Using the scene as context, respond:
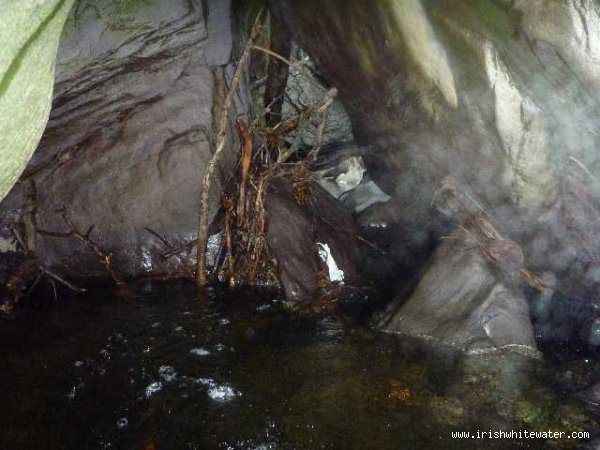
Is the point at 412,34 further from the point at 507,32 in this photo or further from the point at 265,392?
the point at 265,392

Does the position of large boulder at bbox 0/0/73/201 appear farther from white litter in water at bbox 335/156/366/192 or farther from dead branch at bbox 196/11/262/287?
white litter in water at bbox 335/156/366/192

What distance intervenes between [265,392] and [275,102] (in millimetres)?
3468

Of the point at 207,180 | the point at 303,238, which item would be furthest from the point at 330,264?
the point at 207,180

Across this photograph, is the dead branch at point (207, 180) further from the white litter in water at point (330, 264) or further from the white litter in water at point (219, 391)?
the white litter in water at point (219, 391)

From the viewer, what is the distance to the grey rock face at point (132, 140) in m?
4.48

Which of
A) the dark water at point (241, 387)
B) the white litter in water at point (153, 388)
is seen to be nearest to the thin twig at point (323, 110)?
the dark water at point (241, 387)

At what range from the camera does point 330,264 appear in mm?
4727

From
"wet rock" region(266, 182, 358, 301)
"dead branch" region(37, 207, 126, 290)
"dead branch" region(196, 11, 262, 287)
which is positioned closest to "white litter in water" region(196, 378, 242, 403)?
"wet rock" region(266, 182, 358, 301)

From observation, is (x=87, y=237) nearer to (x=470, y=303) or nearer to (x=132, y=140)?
(x=132, y=140)

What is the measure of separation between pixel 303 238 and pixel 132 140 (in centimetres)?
166

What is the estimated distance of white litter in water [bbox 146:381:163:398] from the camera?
124 inches

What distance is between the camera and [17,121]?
→ 262 cm

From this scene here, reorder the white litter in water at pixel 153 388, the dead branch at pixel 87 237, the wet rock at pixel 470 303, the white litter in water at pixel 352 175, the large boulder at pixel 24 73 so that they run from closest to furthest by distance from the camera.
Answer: the large boulder at pixel 24 73 → the white litter in water at pixel 153 388 → the wet rock at pixel 470 303 → the dead branch at pixel 87 237 → the white litter in water at pixel 352 175

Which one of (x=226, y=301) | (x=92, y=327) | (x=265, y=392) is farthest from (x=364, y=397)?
(x=92, y=327)
